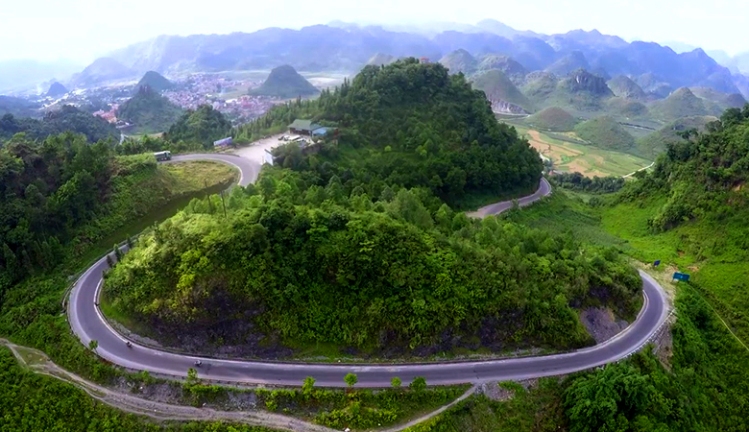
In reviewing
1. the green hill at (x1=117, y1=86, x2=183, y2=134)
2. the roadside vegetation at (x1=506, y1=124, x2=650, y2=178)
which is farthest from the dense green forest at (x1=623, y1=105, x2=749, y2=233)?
the green hill at (x1=117, y1=86, x2=183, y2=134)

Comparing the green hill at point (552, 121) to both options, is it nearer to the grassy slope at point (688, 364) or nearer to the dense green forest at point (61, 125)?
the grassy slope at point (688, 364)

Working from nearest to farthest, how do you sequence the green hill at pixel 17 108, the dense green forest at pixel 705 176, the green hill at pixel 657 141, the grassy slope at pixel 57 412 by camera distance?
the grassy slope at pixel 57 412 < the dense green forest at pixel 705 176 < the green hill at pixel 657 141 < the green hill at pixel 17 108

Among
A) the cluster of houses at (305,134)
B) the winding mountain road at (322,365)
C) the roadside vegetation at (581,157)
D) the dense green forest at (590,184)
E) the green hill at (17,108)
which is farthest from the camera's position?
the green hill at (17,108)

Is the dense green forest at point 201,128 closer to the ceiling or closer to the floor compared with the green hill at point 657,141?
closer to the ceiling

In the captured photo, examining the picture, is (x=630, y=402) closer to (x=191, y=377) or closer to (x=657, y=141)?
(x=191, y=377)

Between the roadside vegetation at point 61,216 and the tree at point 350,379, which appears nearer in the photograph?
the tree at point 350,379

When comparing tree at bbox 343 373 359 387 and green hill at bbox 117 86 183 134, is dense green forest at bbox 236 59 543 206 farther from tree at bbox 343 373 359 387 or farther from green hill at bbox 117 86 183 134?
green hill at bbox 117 86 183 134

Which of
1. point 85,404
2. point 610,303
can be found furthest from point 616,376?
point 85,404

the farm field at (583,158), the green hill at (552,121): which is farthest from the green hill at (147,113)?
the green hill at (552,121)

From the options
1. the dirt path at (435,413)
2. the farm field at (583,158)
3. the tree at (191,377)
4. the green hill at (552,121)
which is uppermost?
the tree at (191,377)
